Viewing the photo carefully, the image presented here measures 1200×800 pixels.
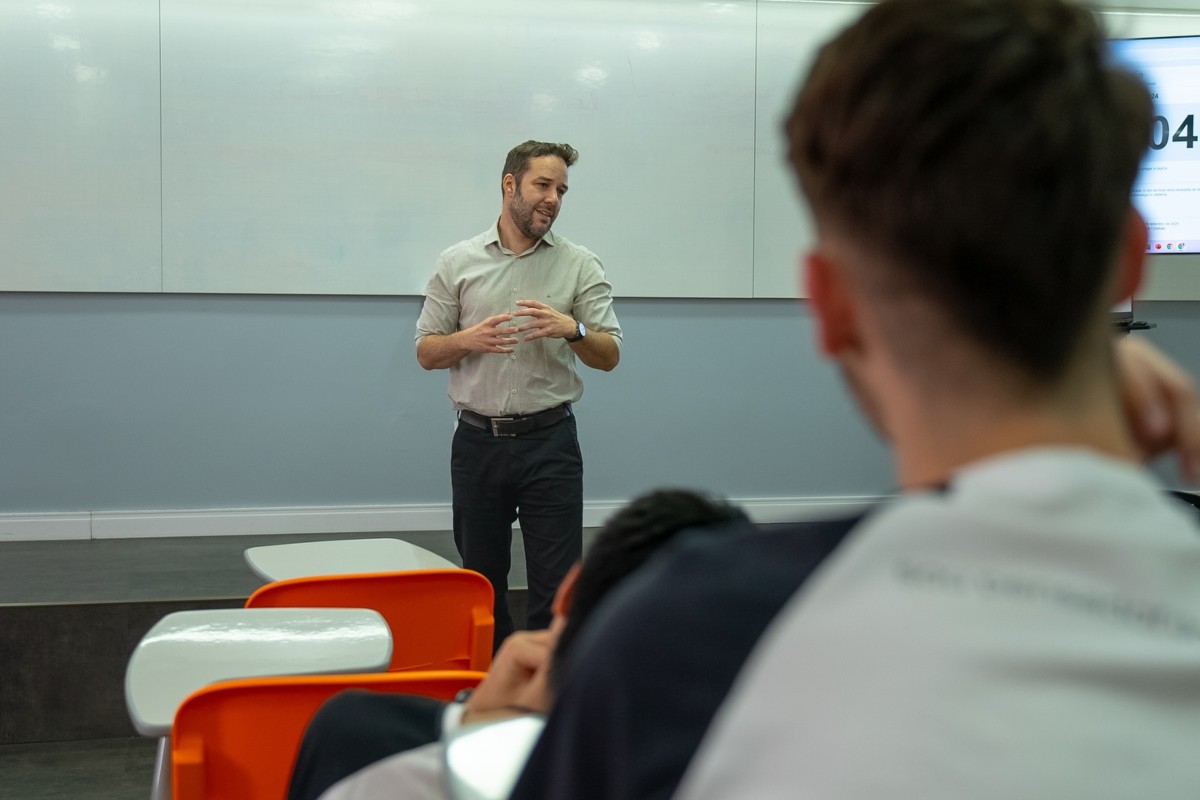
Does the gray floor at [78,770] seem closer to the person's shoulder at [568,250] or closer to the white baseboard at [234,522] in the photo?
the white baseboard at [234,522]

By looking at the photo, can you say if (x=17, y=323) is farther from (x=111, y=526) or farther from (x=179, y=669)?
(x=179, y=669)

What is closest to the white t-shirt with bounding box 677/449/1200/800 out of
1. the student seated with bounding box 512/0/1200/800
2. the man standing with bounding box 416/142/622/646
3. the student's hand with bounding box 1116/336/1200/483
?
the student seated with bounding box 512/0/1200/800

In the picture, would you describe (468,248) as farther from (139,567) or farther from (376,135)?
(139,567)

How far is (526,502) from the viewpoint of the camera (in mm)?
3717

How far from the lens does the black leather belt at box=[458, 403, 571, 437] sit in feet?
12.1

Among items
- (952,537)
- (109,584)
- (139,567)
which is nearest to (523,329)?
(109,584)

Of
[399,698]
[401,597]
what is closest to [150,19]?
[401,597]

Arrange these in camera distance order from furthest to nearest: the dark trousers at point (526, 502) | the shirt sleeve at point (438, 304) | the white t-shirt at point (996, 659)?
the shirt sleeve at point (438, 304) → the dark trousers at point (526, 502) → the white t-shirt at point (996, 659)

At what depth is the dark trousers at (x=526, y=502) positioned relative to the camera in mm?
3682

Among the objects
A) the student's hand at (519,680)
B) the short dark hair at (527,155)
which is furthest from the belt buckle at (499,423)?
the student's hand at (519,680)

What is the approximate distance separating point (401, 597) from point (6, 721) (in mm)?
2067

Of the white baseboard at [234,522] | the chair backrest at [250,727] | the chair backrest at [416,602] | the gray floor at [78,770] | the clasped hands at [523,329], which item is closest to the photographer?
the chair backrest at [250,727]

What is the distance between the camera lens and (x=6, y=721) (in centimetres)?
363

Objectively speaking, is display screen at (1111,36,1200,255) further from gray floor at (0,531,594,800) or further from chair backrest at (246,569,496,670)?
A: chair backrest at (246,569,496,670)
